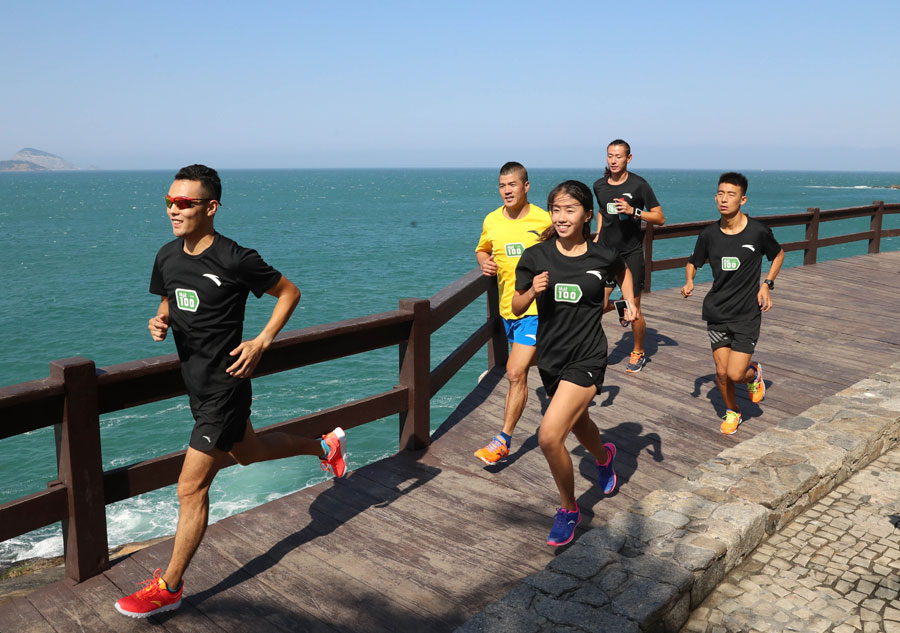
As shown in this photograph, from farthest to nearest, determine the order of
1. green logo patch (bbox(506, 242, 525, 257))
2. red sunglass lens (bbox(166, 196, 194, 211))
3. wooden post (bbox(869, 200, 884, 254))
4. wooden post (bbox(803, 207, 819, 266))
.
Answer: wooden post (bbox(869, 200, 884, 254)) < wooden post (bbox(803, 207, 819, 266)) < green logo patch (bbox(506, 242, 525, 257)) < red sunglass lens (bbox(166, 196, 194, 211))

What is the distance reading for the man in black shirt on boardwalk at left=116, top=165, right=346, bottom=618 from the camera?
3400 mm

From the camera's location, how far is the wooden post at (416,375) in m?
5.33

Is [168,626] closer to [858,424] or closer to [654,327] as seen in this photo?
[858,424]

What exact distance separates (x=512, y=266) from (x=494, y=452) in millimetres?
1275

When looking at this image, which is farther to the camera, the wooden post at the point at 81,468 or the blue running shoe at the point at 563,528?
the blue running shoe at the point at 563,528

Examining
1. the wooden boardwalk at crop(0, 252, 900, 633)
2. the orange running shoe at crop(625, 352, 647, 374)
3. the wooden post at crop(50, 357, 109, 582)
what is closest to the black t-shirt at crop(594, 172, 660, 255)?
the orange running shoe at crop(625, 352, 647, 374)

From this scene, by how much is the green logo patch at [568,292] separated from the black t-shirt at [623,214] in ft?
9.86

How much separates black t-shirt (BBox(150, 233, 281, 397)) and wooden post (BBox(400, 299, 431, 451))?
74.7 inches

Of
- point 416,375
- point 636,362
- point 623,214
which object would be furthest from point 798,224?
point 416,375

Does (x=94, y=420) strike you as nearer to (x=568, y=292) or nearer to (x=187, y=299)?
(x=187, y=299)

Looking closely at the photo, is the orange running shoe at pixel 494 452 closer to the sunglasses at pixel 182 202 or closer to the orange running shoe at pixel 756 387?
the orange running shoe at pixel 756 387

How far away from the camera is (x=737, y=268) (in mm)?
5695

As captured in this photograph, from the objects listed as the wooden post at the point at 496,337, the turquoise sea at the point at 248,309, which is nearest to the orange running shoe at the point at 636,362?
the wooden post at the point at 496,337

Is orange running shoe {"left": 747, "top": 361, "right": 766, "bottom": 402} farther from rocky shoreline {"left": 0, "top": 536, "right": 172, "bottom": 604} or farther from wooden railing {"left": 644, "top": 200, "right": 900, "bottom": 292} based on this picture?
rocky shoreline {"left": 0, "top": 536, "right": 172, "bottom": 604}
